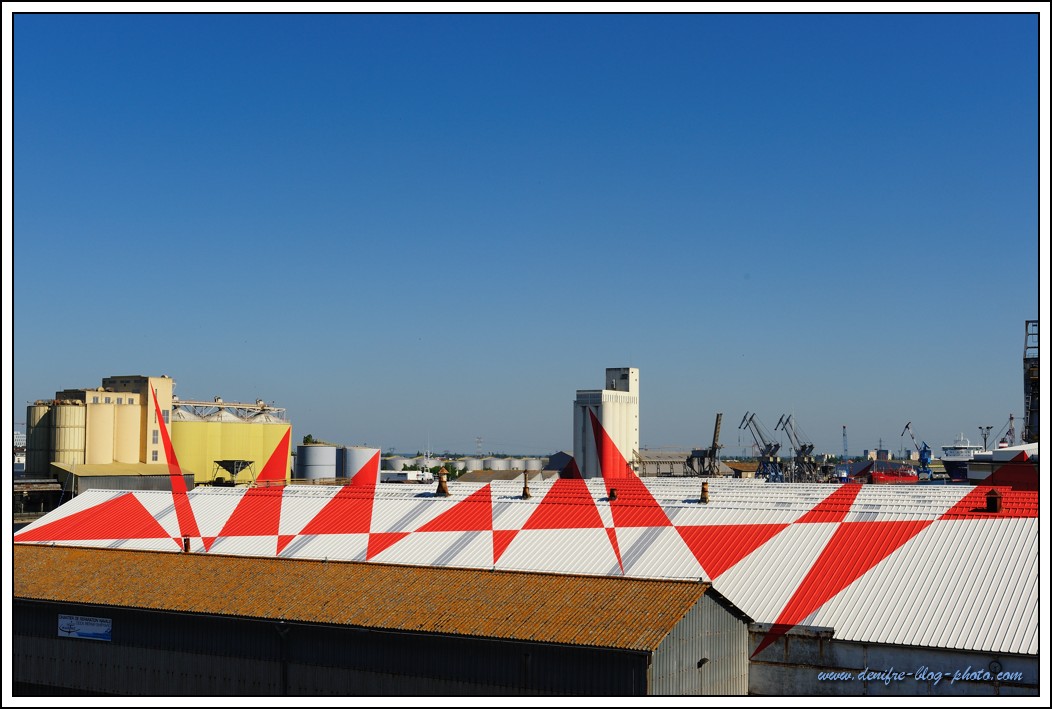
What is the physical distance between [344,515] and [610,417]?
76.1 metres

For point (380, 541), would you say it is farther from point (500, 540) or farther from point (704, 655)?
point (704, 655)

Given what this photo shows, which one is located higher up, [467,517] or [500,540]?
[467,517]

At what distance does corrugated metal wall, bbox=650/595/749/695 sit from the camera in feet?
87.5

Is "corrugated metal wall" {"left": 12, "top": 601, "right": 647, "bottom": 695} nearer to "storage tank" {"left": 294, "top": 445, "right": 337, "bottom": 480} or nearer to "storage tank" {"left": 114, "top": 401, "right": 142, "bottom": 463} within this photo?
"storage tank" {"left": 114, "top": 401, "right": 142, "bottom": 463}

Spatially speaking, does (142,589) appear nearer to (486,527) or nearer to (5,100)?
(486,527)

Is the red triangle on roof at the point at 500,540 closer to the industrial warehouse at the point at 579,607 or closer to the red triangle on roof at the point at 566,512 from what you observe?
the industrial warehouse at the point at 579,607

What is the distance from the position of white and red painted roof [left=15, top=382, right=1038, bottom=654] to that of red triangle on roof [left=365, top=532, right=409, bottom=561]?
0.32 feet

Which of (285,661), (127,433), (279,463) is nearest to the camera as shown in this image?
(285,661)

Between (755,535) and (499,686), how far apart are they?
13.8 meters

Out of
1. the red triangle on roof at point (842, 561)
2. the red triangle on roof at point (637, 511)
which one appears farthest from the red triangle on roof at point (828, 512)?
the red triangle on roof at point (637, 511)

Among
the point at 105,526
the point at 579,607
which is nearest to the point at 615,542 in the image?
the point at 579,607

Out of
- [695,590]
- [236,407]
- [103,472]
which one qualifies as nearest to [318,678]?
[695,590]

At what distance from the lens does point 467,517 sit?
4494 cm

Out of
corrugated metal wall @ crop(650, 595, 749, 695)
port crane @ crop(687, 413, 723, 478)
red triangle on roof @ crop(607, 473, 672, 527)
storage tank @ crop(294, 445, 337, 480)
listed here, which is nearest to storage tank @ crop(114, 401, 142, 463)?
storage tank @ crop(294, 445, 337, 480)
